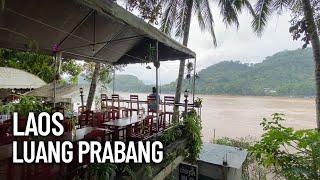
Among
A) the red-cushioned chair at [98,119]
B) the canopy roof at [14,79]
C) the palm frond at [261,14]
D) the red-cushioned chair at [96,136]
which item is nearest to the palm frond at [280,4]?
the palm frond at [261,14]

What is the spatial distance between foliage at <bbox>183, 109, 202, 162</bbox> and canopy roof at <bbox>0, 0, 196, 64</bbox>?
1.72 m

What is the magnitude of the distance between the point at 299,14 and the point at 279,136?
6.98m

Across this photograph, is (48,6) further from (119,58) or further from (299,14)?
(299,14)

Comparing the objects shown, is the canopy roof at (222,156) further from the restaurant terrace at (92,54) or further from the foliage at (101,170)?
the foliage at (101,170)

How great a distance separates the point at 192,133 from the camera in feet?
21.5

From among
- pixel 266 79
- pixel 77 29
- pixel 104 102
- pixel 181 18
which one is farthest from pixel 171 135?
pixel 266 79

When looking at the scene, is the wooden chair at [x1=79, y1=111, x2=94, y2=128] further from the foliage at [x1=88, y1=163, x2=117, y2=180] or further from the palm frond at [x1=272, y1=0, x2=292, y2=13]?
the palm frond at [x1=272, y1=0, x2=292, y2=13]

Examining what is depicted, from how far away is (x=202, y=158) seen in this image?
997 cm

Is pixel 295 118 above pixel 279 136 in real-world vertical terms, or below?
below

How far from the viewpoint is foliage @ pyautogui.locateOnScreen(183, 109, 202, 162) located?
21.2ft

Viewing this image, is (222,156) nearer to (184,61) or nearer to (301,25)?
(184,61)

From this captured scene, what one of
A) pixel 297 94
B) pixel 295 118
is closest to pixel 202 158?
pixel 295 118

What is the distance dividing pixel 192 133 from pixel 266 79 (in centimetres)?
5058

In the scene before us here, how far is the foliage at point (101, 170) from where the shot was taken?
3141 millimetres
